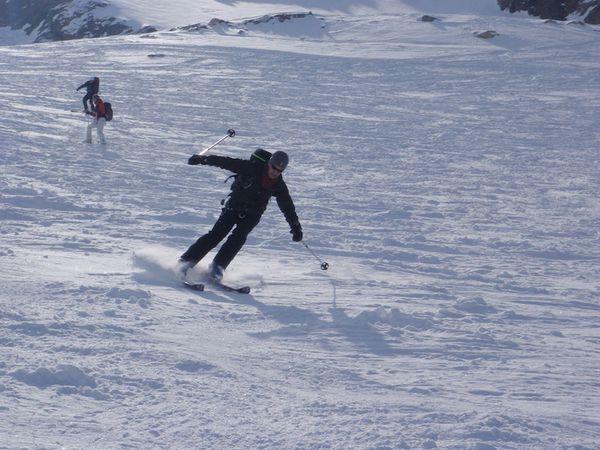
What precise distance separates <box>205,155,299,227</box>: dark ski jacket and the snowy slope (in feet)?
2.46

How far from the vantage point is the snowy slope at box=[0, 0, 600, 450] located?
469 cm

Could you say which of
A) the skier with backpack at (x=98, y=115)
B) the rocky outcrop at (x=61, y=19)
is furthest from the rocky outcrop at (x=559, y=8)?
the skier with backpack at (x=98, y=115)

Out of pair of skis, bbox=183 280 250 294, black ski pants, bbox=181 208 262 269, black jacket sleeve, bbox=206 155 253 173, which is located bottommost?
pair of skis, bbox=183 280 250 294

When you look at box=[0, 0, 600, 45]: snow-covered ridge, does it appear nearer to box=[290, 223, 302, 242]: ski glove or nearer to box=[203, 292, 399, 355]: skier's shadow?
box=[290, 223, 302, 242]: ski glove

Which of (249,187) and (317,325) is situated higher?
(249,187)

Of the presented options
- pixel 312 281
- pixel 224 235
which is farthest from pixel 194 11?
pixel 224 235

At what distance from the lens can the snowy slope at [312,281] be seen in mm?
4688

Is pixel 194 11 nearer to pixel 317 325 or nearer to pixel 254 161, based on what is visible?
pixel 254 161

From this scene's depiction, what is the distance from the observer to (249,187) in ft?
25.2

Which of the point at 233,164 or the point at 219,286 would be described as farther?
the point at 219,286

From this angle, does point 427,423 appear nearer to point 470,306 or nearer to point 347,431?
point 347,431

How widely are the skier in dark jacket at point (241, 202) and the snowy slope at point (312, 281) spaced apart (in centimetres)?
41

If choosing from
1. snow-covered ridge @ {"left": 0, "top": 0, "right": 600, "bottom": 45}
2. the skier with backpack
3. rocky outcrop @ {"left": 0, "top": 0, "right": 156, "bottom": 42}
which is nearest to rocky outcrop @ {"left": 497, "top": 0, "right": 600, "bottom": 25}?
snow-covered ridge @ {"left": 0, "top": 0, "right": 600, "bottom": 45}

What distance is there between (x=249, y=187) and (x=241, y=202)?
0.16 meters
